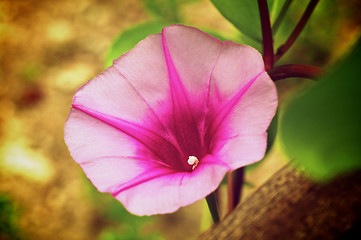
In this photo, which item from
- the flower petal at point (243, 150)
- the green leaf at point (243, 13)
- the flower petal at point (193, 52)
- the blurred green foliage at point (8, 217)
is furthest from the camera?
the blurred green foliage at point (8, 217)

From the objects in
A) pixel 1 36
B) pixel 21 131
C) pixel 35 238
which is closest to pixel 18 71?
pixel 1 36

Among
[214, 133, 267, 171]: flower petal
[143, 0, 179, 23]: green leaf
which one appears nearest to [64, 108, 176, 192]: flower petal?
[214, 133, 267, 171]: flower petal

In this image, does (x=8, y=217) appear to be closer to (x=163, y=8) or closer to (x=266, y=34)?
(x=163, y=8)

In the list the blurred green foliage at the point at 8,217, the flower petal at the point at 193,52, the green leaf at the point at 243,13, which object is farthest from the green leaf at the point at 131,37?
the blurred green foliage at the point at 8,217

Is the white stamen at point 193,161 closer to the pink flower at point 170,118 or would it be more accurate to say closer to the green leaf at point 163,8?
the pink flower at point 170,118

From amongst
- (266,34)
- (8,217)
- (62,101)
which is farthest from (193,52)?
(62,101)

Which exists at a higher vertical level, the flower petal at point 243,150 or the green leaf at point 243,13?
the green leaf at point 243,13
